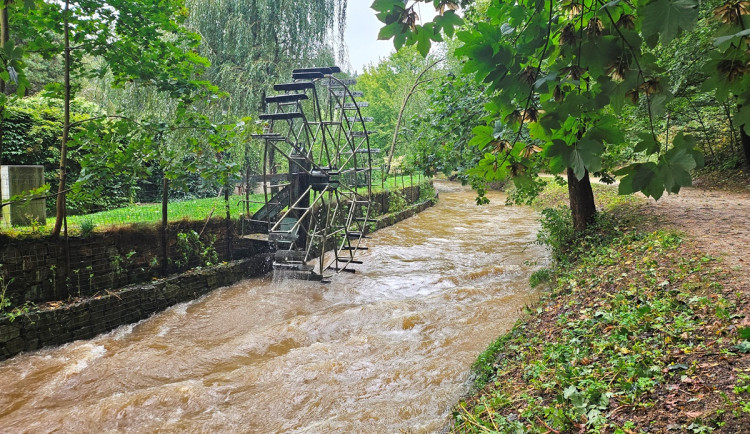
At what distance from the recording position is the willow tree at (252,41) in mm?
12633

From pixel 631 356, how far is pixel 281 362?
3.93 metres

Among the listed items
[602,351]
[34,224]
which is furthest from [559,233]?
[34,224]

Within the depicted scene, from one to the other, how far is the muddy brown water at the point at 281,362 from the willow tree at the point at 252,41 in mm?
6499

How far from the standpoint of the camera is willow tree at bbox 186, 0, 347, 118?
12633 millimetres

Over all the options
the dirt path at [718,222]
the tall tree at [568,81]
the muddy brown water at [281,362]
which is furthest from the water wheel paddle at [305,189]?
the tall tree at [568,81]

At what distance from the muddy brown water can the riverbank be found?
742 mm

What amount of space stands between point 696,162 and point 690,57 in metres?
10.0

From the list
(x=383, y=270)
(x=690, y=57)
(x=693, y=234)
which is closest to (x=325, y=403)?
(x=693, y=234)

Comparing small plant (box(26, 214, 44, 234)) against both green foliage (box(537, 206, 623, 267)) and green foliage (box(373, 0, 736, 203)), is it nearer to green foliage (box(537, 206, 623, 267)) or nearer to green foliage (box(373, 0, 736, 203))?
green foliage (box(373, 0, 736, 203))

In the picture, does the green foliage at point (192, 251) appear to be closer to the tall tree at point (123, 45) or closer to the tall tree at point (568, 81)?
the tall tree at point (123, 45)

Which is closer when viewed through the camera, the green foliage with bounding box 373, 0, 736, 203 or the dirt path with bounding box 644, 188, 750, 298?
the green foliage with bounding box 373, 0, 736, 203

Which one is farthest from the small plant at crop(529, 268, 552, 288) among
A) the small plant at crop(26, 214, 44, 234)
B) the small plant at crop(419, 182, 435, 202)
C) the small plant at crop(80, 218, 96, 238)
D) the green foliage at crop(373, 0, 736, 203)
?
the small plant at crop(419, 182, 435, 202)

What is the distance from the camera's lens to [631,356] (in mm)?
3027

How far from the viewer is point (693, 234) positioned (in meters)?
5.81
